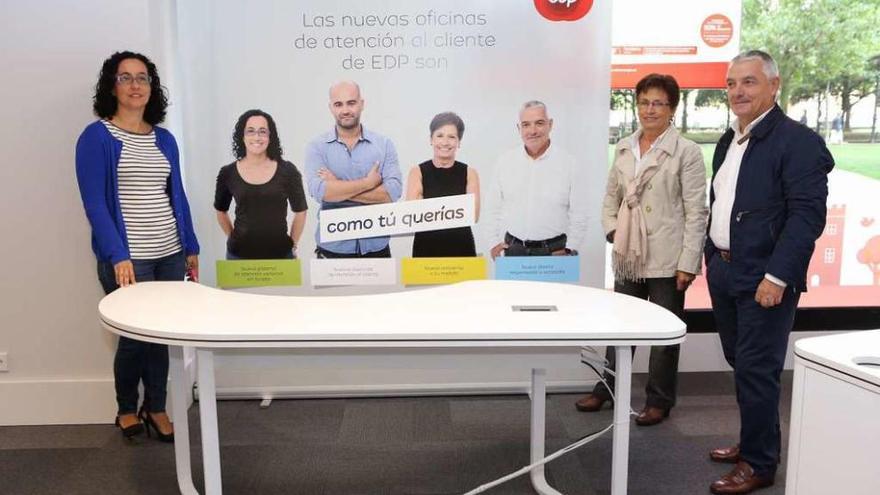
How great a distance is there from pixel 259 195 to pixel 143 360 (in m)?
0.92

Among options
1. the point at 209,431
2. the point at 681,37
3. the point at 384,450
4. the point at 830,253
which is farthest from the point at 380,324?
the point at 830,253

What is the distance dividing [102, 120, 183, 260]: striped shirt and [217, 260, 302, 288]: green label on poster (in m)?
0.50

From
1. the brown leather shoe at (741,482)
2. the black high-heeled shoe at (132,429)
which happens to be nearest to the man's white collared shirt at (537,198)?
the brown leather shoe at (741,482)

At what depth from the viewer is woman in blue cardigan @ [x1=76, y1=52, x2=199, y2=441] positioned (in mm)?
2645

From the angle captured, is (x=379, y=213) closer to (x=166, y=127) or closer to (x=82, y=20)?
(x=166, y=127)

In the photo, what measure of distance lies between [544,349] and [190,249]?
5.79ft

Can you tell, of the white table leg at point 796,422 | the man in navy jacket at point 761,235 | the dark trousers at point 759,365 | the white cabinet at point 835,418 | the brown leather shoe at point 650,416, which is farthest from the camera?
the brown leather shoe at point 650,416

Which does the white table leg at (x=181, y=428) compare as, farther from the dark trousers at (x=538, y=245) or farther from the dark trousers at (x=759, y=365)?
the dark trousers at (x=759, y=365)

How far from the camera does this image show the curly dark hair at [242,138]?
323cm

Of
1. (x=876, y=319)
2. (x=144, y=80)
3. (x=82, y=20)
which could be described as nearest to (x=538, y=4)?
(x=144, y=80)

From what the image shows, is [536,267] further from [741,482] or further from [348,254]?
[741,482]

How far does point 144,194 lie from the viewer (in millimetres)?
2771

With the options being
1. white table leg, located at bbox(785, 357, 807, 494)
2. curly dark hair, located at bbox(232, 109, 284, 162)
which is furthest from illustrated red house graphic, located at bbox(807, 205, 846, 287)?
curly dark hair, located at bbox(232, 109, 284, 162)

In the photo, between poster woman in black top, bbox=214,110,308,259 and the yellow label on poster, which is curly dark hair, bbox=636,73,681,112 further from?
poster woman in black top, bbox=214,110,308,259
